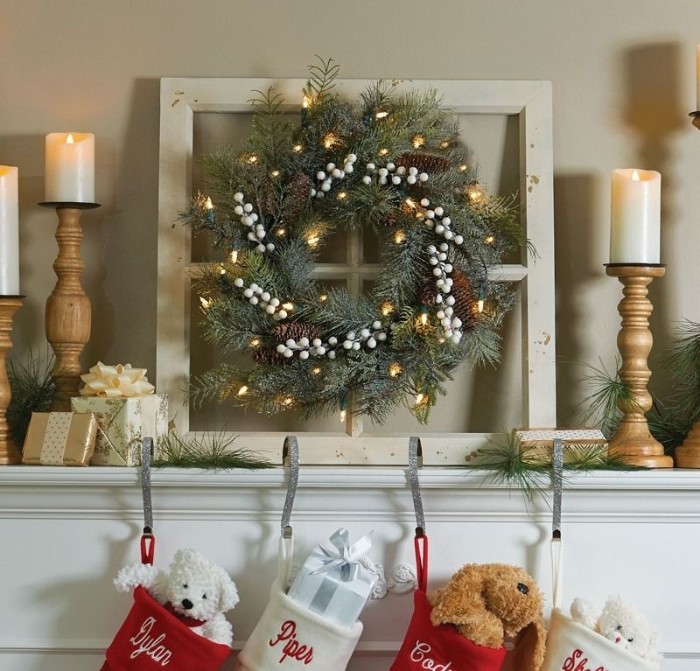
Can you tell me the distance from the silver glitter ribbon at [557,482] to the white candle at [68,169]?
0.81 m

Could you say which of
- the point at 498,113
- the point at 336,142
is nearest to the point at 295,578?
the point at 336,142

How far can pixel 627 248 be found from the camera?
147 cm

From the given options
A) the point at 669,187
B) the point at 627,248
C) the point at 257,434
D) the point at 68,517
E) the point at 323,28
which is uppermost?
the point at 323,28

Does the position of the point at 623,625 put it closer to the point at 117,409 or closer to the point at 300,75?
the point at 117,409

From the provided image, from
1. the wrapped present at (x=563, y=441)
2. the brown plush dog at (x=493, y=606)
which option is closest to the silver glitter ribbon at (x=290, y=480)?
the brown plush dog at (x=493, y=606)

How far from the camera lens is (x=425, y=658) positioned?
1310 mm

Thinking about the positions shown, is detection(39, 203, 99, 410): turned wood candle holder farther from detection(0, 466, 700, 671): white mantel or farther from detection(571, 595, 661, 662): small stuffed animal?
detection(571, 595, 661, 662): small stuffed animal

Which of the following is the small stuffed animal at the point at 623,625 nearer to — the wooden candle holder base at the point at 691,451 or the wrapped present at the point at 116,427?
the wooden candle holder base at the point at 691,451

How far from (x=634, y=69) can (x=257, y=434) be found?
87 cm

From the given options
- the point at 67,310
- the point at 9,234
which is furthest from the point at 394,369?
the point at 9,234

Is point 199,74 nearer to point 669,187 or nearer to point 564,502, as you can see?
point 669,187

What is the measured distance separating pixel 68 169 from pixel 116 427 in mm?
420

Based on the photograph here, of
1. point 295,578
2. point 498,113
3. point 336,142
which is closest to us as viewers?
point 295,578

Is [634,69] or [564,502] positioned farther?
[634,69]
